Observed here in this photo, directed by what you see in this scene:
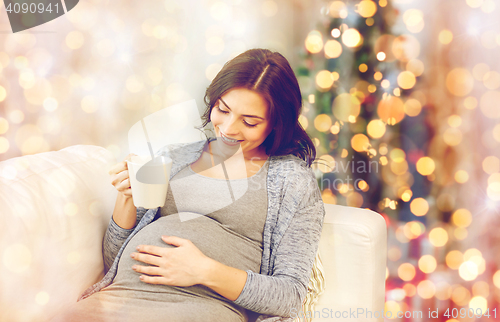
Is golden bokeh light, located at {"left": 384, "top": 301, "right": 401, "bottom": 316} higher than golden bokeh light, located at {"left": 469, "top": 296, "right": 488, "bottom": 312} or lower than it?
lower

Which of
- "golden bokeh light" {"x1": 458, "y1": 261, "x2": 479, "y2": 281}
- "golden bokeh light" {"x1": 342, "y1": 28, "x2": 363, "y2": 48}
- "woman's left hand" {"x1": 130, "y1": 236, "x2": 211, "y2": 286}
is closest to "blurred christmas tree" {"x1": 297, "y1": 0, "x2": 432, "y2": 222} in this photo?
"golden bokeh light" {"x1": 342, "y1": 28, "x2": 363, "y2": 48}

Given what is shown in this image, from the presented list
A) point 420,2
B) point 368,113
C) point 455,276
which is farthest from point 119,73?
point 455,276

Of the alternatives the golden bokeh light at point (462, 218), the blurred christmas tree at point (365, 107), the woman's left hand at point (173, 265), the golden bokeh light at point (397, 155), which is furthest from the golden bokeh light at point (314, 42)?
the woman's left hand at point (173, 265)

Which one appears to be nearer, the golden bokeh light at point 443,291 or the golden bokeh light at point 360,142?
the golden bokeh light at point 443,291

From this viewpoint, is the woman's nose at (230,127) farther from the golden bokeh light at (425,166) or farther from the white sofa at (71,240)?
the golden bokeh light at (425,166)

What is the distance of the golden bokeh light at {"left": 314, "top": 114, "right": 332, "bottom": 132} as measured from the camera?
1.46 meters

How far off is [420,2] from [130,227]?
1328 millimetres

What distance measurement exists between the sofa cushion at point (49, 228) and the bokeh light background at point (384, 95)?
0.14 meters

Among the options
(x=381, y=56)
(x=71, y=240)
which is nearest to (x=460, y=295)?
(x=381, y=56)

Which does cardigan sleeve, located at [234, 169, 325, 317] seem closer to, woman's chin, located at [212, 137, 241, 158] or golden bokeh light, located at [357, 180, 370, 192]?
woman's chin, located at [212, 137, 241, 158]

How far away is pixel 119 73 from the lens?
37.4 inches

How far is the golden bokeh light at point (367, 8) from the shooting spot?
133 centimetres

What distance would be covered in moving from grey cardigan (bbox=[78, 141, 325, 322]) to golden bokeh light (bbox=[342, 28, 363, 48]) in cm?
66

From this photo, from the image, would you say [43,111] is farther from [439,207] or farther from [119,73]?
[439,207]
